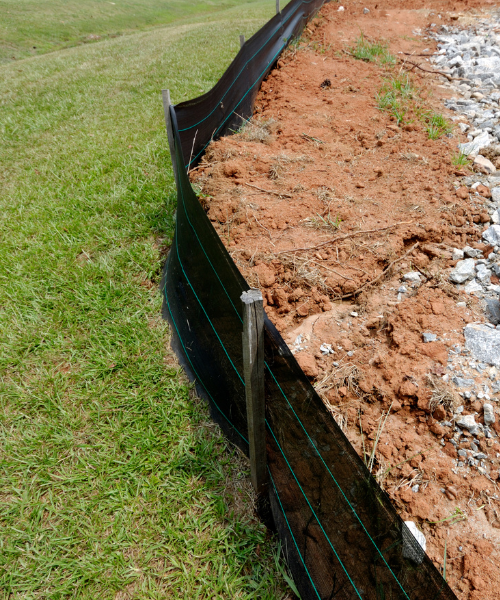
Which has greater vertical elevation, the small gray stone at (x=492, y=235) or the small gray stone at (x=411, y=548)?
the small gray stone at (x=411, y=548)

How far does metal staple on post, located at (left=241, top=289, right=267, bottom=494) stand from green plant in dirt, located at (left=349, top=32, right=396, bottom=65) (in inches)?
272

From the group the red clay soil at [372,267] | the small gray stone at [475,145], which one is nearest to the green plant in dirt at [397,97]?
the red clay soil at [372,267]

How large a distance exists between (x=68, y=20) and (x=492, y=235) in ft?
69.1

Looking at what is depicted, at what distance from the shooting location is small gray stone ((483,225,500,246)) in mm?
3359

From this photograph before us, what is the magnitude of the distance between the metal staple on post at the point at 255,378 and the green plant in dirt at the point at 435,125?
4173 millimetres

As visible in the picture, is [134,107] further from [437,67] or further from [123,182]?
[437,67]

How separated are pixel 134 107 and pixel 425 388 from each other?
6.71m

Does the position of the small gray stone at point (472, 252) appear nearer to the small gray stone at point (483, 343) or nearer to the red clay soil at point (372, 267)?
the red clay soil at point (372, 267)

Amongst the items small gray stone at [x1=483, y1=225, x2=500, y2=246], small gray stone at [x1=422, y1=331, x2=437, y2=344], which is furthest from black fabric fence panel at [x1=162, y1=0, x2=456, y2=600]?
small gray stone at [x1=483, y1=225, x2=500, y2=246]

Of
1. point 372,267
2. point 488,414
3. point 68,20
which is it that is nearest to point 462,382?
point 488,414

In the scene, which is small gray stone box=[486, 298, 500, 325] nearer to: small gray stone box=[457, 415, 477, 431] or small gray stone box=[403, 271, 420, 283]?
small gray stone box=[403, 271, 420, 283]

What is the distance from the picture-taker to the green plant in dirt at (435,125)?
15.5ft

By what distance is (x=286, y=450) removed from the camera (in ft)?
6.11

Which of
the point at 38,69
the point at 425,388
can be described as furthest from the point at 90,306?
the point at 38,69
